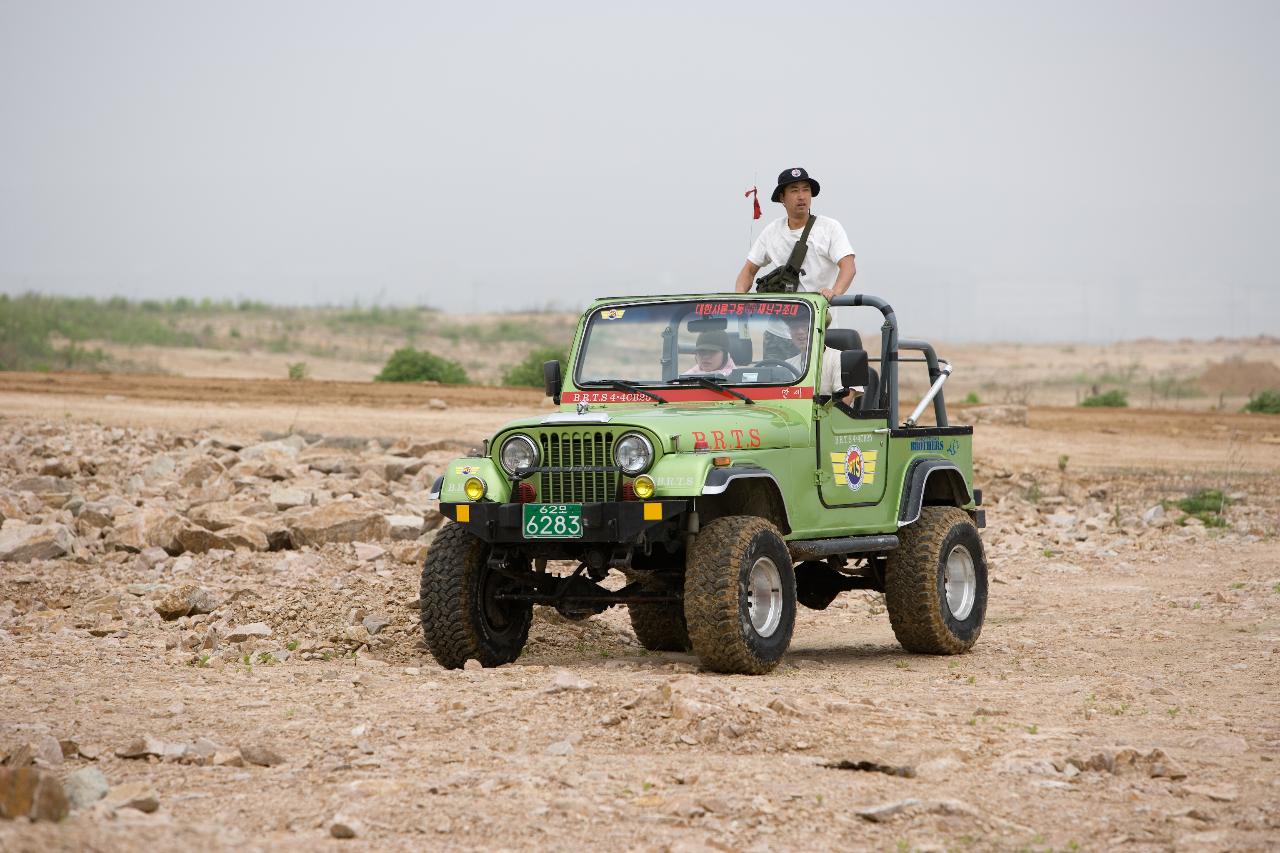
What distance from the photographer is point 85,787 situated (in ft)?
18.7

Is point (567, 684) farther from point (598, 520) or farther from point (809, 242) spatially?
point (809, 242)

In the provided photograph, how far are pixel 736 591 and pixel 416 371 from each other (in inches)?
1080

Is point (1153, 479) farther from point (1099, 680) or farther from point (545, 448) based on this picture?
point (545, 448)

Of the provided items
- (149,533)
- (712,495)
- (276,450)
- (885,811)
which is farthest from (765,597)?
(276,450)

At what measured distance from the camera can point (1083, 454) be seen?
77.7ft

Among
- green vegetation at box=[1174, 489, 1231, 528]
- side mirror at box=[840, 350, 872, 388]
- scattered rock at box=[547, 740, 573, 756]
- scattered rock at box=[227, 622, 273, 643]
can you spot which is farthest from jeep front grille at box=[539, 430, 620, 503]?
green vegetation at box=[1174, 489, 1231, 528]

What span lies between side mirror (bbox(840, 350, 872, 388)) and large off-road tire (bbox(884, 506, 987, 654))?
56.8 inches

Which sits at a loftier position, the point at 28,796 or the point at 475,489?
the point at 475,489

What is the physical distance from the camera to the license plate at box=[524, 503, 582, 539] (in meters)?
8.46

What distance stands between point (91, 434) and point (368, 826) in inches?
590

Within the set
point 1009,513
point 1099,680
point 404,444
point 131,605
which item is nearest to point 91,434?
point 404,444

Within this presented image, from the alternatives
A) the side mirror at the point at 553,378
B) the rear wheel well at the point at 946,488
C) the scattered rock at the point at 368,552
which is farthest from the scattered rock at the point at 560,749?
the scattered rock at the point at 368,552

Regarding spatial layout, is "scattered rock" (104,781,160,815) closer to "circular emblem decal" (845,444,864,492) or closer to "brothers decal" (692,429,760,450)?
"brothers decal" (692,429,760,450)

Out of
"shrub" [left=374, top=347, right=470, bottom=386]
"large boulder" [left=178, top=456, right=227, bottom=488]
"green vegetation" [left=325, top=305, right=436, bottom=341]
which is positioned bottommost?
"large boulder" [left=178, top=456, right=227, bottom=488]
